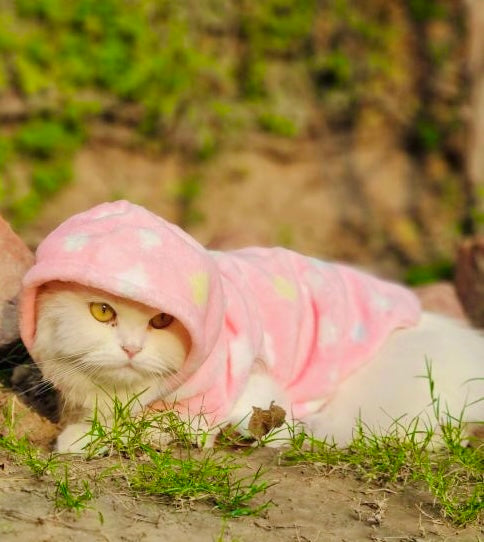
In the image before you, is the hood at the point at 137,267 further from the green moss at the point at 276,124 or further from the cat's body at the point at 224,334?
the green moss at the point at 276,124

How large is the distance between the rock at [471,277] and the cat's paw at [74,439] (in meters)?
2.88

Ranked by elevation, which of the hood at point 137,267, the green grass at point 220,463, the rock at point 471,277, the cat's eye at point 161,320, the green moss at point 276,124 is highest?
the hood at point 137,267

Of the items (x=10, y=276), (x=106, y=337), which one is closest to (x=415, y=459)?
(x=106, y=337)

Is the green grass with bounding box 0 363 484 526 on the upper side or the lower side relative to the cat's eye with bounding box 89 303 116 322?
lower

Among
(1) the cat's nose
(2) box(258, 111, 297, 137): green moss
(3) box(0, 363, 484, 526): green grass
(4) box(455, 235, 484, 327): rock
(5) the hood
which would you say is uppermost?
(5) the hood

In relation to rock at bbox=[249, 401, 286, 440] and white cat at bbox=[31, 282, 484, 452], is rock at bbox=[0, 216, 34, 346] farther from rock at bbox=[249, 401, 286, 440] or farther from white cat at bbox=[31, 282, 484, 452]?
rock at bbox=[249, 401, 286, 440]

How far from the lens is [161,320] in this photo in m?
2.73

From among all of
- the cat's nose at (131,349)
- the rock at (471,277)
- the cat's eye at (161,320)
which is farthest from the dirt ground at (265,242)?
the rock at (471,277)

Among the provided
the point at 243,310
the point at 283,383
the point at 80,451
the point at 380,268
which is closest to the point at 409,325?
the point at 283,383

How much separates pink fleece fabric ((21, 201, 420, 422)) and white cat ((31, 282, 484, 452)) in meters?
0.06

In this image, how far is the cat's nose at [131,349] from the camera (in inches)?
104

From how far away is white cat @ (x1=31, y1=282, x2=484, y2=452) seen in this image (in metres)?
2.68

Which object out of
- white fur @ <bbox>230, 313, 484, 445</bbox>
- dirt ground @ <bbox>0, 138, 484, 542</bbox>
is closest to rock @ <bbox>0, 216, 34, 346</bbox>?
dirt ground @ <bbox>0, 138, 484, 542</bbox>

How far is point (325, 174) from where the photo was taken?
848 centimetres
